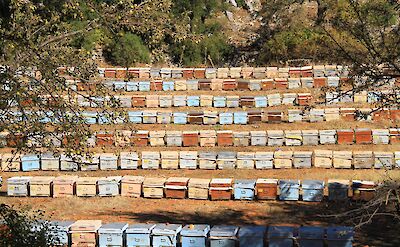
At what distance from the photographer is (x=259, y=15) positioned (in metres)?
59.6

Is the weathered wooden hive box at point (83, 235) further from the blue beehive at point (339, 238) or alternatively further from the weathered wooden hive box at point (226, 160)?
the weathered wooden hive box at point (226, 160)

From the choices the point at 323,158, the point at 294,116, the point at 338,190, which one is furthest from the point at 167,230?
the point at 294,116

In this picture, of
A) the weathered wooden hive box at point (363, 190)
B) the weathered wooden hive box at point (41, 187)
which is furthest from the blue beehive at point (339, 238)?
the weathered wooden hive box at point (41, 187)

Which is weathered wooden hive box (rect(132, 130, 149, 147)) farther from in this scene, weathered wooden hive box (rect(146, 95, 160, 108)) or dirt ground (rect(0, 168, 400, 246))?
dirt ground (rect(0, 168, 400, 246))

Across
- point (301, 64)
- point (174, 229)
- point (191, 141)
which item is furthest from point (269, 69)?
point (174, 229)

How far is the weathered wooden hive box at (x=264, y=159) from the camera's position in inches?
1140

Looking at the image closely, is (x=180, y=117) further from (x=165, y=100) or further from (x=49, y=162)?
(x=49, y=162)

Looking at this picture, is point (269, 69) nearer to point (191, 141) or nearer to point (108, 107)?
point (191, 141)

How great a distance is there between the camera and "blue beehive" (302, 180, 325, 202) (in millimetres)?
25047

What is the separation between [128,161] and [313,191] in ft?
30.3

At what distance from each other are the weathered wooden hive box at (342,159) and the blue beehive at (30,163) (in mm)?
13741

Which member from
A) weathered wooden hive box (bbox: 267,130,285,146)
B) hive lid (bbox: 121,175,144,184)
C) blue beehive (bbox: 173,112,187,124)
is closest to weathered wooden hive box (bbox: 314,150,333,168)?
weathered wooden hive box (bbox: 267,130,285,146)

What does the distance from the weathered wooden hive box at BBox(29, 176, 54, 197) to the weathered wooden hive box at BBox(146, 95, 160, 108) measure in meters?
12.7

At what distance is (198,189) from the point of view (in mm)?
25797
